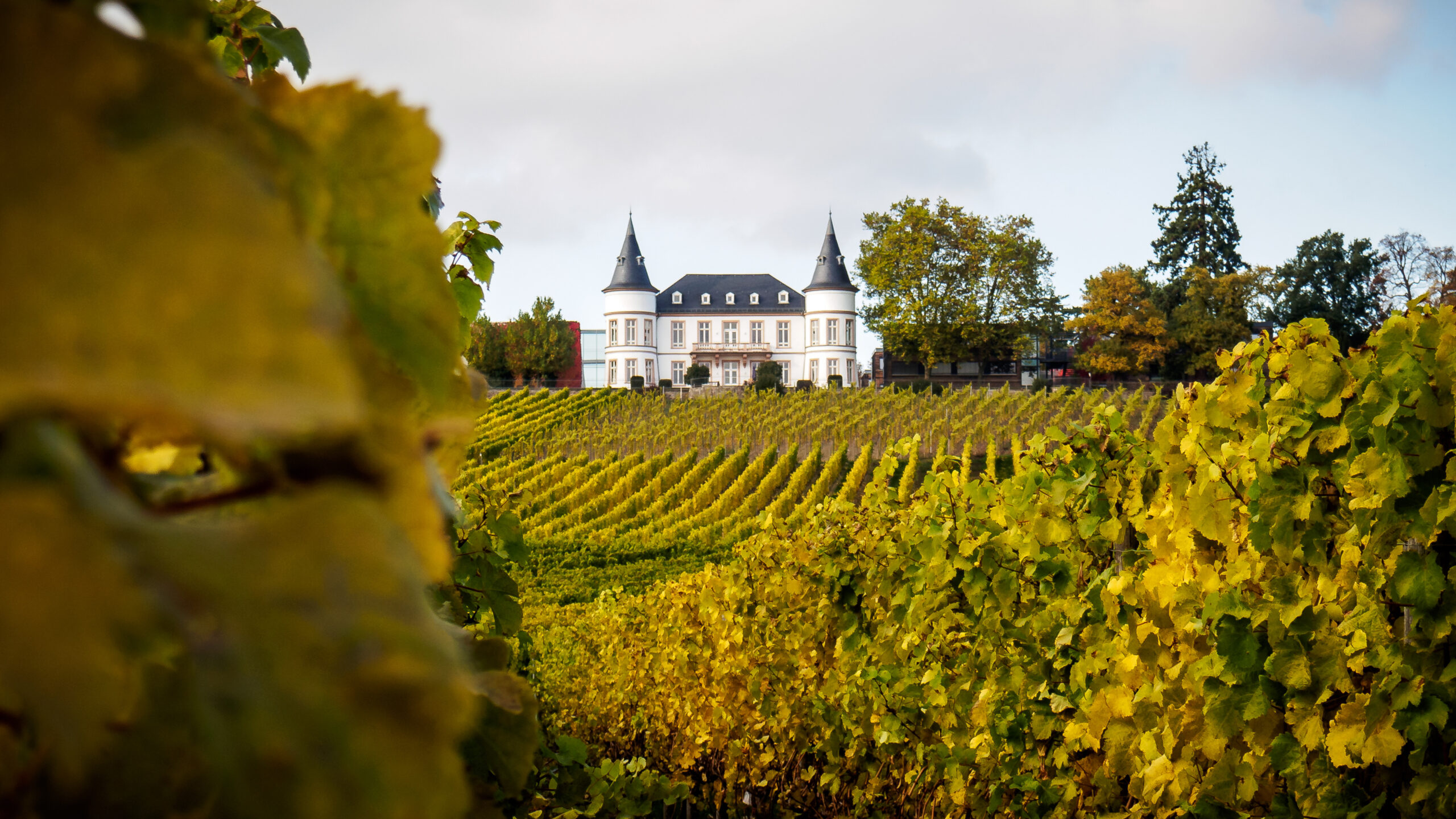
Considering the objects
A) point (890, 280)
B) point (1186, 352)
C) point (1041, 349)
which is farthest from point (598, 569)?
point (1041, 349)

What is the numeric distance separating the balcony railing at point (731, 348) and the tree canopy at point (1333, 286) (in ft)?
87.8

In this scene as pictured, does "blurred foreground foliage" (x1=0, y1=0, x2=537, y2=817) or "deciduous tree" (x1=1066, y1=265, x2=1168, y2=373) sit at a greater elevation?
"deciduous tree" (x1=1066, y1=265, x2=1168, y2=373)

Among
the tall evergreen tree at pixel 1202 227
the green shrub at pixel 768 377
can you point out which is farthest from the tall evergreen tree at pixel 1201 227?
the green shrub at pixel 768 377

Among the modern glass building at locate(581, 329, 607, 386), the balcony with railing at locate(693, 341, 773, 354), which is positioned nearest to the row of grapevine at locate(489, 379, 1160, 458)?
the balcony with railing at locate(693, 341, 773, 354)

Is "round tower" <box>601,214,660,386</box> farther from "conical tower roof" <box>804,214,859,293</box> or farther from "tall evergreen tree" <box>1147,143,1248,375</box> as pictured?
"tall evergreen tree" <box>1147,143,1248,375</box>

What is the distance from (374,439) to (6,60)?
116 mm

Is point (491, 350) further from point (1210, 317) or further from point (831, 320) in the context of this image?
point (1210, 317)

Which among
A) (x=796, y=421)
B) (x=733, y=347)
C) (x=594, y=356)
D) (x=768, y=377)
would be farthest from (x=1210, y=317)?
(x=594, y=356)

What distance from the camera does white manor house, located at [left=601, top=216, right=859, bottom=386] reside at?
51.9 m

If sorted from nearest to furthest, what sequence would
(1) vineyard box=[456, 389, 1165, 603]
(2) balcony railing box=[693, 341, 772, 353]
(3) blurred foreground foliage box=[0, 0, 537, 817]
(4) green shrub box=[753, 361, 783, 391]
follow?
(3) blurred foreground foliage box=[0, 0, 537, 817] < (1) vineyard box=[456, 389, 1165, 603] < (4) green shrub box=[753, 361, 783, 391] < (2) balcony railing box=[693, 341, 772, 353]

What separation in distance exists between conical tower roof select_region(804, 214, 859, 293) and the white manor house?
0.15ft

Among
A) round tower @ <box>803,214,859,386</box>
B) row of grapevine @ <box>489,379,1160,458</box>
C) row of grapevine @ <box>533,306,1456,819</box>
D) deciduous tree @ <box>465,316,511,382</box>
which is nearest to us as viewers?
row of grapevine @ <box>533,306,1456,819</box>

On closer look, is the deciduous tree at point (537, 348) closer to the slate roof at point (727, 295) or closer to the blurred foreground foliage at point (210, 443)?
the slate roof at point (727, 295)

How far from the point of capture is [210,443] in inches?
10.0
